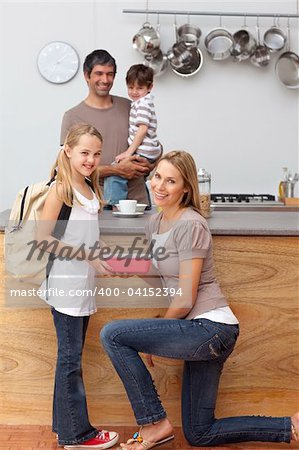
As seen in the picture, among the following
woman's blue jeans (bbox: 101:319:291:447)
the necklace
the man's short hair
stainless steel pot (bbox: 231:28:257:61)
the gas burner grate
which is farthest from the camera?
stainless steel pot (bbox: 231:28:257:61)

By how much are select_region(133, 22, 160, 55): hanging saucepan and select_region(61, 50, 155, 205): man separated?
128 cm

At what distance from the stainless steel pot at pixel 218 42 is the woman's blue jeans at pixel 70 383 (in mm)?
3000

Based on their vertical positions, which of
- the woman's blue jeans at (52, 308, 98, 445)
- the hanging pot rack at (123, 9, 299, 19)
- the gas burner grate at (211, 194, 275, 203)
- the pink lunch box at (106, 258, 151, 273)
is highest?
the hanging pot rack at (123, 9, 299, 19)

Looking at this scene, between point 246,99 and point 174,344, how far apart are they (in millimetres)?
3125

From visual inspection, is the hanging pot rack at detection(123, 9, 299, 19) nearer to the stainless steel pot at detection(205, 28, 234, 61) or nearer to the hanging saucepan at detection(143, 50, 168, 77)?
the stainless steel pot at detection(205, 28, 234, 61)

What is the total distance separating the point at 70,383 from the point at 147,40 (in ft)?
9.87

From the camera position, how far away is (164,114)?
18.0 feet

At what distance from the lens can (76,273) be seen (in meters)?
2.89

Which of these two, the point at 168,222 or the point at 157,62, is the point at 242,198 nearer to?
the point at 157,62

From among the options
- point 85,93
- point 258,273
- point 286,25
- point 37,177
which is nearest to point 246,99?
point 286,25

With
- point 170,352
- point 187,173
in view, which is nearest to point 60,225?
point 187,173

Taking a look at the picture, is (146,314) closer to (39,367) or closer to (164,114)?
(39,367)

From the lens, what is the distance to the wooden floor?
2924 mm

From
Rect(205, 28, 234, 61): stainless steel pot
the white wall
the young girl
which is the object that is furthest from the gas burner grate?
the young girl
